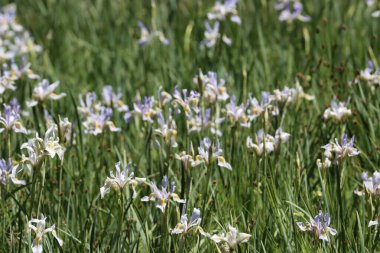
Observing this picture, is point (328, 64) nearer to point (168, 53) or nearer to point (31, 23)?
point (168, 53)

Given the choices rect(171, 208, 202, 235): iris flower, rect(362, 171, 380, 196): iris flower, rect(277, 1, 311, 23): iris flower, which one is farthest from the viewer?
A: rect(277, 1, 311, 23): iris flower

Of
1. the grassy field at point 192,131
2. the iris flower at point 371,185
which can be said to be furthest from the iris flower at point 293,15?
the iris flower at point 371,185

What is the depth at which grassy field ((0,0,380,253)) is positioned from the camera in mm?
3104

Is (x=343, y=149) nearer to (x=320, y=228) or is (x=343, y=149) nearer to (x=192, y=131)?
(x=320, y=228)

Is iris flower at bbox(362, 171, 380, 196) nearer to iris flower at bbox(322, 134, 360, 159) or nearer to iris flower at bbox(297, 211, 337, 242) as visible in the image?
iris flower at bbox(322, 134, 360, 159)

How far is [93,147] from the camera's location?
159 inches

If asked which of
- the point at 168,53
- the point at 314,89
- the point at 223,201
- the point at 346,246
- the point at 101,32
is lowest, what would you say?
the point at 346,246

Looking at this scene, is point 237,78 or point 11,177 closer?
point 11,177

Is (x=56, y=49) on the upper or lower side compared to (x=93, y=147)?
upper

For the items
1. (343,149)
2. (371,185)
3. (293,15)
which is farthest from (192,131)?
(293,15)

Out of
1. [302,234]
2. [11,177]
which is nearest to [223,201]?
[302,234]

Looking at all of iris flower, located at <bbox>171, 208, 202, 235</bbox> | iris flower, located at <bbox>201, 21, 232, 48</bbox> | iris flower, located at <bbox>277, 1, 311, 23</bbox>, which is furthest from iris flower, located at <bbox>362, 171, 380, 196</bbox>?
iris flower, located at <bbox>277, 1, 311, 23</bbox>

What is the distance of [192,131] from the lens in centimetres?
408

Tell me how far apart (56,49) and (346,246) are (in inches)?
135
